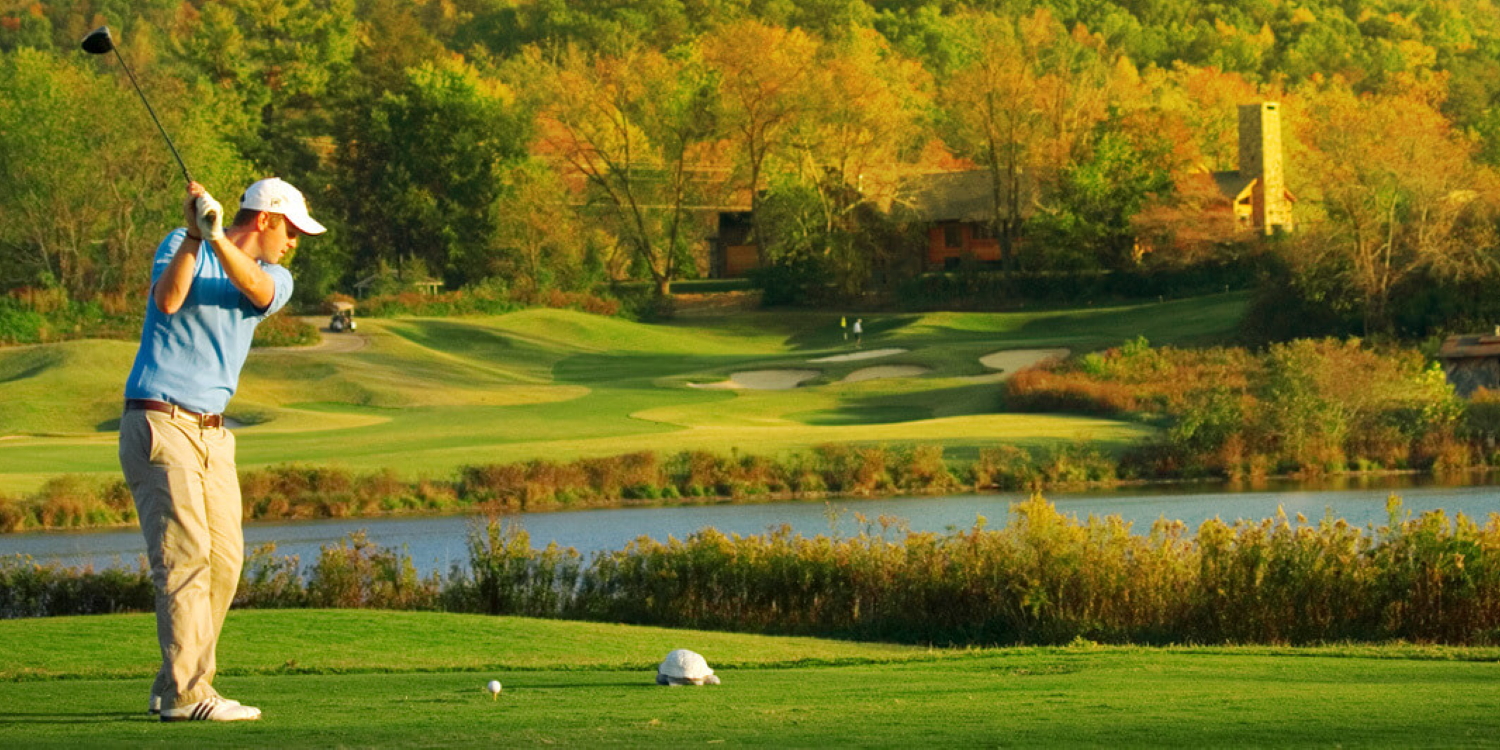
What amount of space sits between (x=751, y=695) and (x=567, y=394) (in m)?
40.8

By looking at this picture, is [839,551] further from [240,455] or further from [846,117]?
[846,117]

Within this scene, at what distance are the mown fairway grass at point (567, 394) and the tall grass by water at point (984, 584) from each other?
14283 millimetres

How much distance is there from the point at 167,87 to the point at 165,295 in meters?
65.9

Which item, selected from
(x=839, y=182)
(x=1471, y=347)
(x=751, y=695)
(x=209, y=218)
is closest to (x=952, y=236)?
(x=839, y=182)

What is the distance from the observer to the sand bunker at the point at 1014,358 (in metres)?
52.8

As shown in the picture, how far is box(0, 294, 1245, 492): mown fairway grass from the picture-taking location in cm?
3853

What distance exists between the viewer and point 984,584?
18.0m

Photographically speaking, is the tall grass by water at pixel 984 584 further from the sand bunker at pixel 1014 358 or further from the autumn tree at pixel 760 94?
the autumn tree at pixel 760 94

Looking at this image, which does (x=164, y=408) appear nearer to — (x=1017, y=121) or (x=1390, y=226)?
(x=1390, y=226)

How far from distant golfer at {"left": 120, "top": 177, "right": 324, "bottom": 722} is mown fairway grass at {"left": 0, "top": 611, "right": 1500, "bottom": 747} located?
1.04 ft

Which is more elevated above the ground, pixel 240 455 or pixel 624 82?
pixel 624 82

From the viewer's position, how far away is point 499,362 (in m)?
61.7

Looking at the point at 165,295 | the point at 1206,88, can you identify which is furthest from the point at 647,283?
the point at 165,295

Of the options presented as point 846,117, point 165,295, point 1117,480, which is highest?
point 846,117
